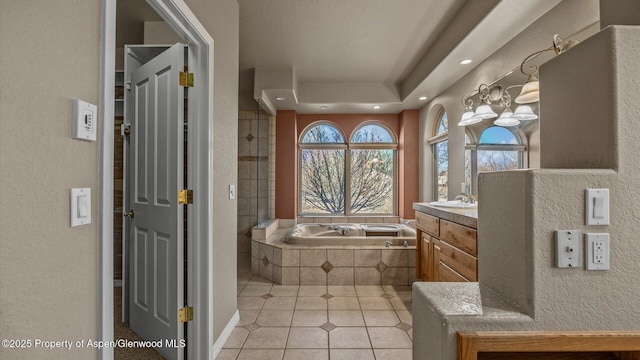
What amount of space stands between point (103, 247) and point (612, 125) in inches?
61.4

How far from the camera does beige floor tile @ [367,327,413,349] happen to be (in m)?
2.06

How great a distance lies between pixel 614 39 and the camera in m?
0.84

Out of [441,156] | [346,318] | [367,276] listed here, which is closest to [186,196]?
[346,318]

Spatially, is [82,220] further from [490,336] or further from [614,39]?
[614,39]

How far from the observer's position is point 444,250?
7.93ft

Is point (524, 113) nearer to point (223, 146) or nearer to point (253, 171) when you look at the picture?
point (223, 146)

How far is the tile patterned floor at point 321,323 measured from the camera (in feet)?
6.52

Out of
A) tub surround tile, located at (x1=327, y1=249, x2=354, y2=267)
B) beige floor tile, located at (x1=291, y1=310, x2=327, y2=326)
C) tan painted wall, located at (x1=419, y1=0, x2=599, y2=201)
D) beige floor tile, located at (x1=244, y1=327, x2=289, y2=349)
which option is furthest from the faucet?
beige floor tile, located at (x1=244, y1=327, x2=289, y2=349)

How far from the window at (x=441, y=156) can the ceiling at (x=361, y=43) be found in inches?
17.5

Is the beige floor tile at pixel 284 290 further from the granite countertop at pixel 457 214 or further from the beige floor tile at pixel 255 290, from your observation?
the granite countertop at pixel 457 214

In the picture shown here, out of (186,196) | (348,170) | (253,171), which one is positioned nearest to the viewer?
(186,196)

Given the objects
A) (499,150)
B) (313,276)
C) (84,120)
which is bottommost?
(313,276)

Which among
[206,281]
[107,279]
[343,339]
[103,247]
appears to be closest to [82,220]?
[103,247]

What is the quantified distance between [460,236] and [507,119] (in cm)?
111
